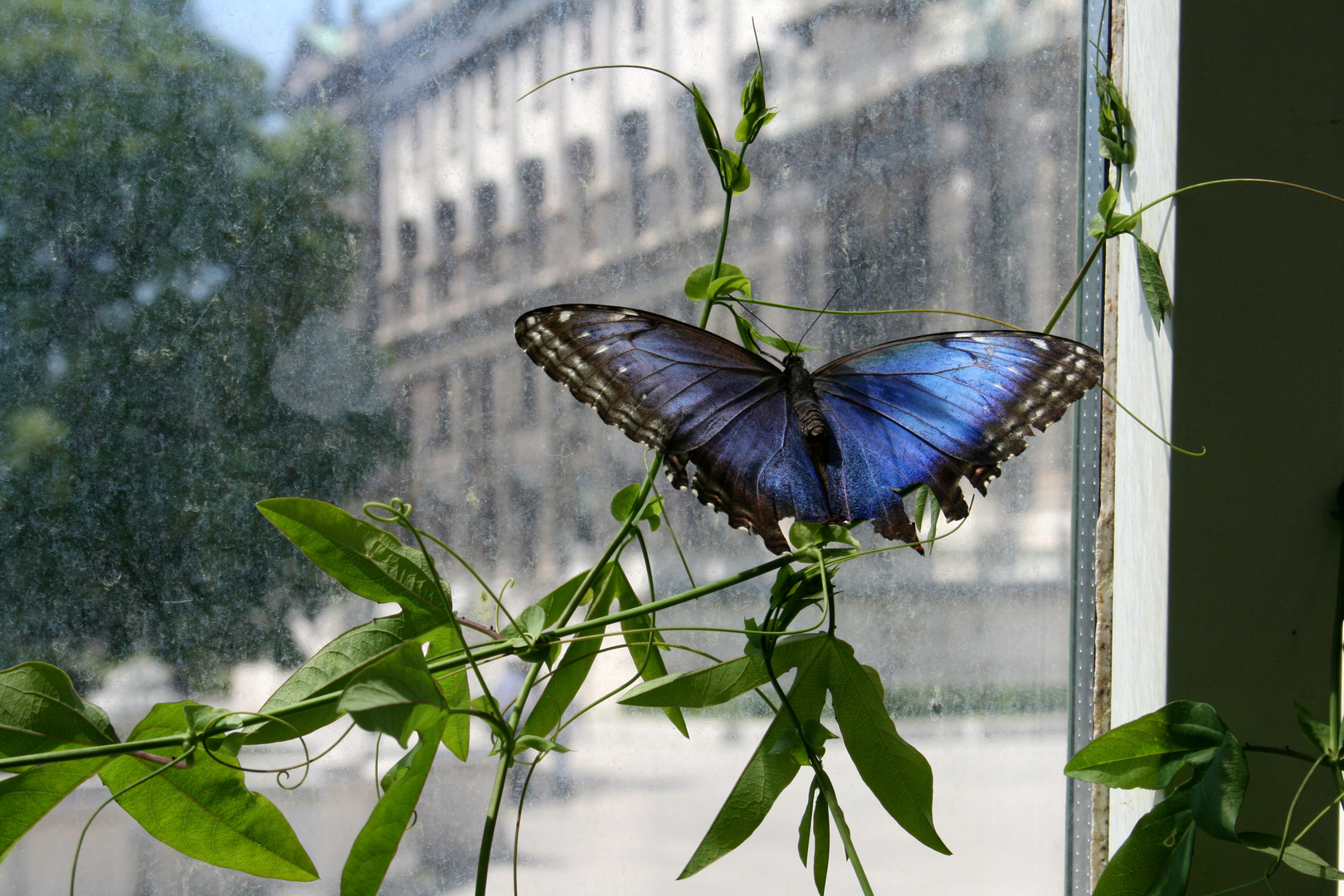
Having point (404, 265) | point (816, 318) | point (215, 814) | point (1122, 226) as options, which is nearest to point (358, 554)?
point (215, 814)

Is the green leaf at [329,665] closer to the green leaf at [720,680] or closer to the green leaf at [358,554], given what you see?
the green leaf at [358,554]

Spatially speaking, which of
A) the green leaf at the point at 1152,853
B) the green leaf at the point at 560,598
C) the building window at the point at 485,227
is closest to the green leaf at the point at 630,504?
the green leaf at the point at 560,598

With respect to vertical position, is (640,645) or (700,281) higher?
(700,281)

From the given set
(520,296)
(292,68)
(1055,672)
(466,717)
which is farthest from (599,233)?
(1055,672)

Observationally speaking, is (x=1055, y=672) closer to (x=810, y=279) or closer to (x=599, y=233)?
(x=810, y=279)

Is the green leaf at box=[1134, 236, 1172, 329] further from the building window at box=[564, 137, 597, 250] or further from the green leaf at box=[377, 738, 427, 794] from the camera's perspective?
the green leaf at box=[377, 738, 427, 794]

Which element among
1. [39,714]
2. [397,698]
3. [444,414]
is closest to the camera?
[397,698]

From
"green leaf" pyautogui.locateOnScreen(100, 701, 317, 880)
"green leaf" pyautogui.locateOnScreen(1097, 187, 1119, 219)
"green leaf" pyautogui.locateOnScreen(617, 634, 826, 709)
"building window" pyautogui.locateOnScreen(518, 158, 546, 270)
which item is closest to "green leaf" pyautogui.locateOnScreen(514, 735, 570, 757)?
"green leaf" pyautogui.locateOnScreen(617, 634, 826, 709)

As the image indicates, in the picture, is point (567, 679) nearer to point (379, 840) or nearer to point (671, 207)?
point (379, 840)
